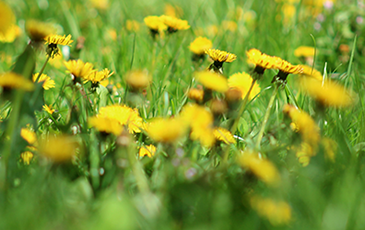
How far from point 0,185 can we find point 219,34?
1.92m

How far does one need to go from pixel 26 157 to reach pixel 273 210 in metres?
0.65

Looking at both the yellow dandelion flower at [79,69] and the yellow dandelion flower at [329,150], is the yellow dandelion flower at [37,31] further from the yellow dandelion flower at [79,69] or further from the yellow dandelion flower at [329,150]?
the yellow dandelion flower at [329,150]

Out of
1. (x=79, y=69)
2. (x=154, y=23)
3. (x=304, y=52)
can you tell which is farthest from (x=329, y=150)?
(x=304, y=52)

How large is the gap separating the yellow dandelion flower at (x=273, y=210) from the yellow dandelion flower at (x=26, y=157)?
1.95ft

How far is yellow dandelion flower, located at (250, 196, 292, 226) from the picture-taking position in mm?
686

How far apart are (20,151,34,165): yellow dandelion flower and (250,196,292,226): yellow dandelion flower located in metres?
0.59

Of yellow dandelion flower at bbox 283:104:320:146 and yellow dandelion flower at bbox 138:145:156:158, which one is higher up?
yellow dandelion flower at bbox 283:104:320:146

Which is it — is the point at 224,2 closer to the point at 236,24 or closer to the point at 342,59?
the point at 236,24

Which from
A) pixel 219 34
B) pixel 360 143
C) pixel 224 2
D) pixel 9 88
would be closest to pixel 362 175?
pixel 360 143

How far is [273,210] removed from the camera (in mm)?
694

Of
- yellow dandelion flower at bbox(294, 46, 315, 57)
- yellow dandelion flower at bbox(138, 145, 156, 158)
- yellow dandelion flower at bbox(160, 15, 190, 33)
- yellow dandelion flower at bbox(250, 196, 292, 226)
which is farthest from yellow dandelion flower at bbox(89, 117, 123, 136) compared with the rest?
yellow dandelion flower at bbox(294, 46, 315, 57)

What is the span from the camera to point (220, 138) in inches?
38.8

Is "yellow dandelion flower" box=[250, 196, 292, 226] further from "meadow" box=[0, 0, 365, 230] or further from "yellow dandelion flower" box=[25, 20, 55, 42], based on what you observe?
"yellow dandelion flower" box=[25, 20, 55, 42]

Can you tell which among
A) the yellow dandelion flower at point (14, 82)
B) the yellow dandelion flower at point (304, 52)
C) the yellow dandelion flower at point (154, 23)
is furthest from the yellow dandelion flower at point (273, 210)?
the yellow dandelion flower at point (304, 52)
